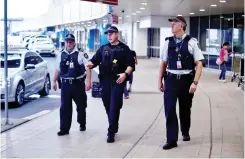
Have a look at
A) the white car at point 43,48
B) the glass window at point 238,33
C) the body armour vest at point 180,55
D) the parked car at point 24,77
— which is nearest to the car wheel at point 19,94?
the parked car at point 24,77

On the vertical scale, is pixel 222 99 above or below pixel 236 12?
below

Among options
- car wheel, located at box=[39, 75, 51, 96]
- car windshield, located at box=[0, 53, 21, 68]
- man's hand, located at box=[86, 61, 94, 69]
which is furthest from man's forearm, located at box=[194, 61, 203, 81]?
car wheel, located at box=[39, 75, 51, 96]

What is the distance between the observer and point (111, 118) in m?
6.89

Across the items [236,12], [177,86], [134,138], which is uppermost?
[236,12]

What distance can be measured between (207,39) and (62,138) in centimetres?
1949

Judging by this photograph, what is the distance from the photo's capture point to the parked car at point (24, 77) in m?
11.1

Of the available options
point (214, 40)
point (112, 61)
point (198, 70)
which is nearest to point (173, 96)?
point (198, 70)

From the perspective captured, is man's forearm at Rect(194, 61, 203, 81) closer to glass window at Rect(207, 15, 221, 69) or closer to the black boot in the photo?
the black boot

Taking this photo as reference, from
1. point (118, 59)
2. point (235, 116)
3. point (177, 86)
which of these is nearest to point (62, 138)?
point (118, 59)

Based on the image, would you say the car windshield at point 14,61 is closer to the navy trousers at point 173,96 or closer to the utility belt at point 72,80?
the utility belt at point 72,80

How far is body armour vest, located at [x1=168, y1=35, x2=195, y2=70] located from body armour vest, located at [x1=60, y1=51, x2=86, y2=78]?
1779mm

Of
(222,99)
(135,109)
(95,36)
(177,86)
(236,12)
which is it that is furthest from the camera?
(95,36)

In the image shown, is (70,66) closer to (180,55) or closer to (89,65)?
(89,65)

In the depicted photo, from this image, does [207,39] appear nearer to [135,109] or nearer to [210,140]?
[135,109]
